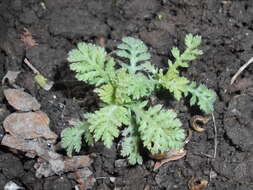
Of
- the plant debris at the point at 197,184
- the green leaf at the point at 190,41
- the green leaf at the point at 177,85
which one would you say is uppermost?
the green leaf at the point at 190,41

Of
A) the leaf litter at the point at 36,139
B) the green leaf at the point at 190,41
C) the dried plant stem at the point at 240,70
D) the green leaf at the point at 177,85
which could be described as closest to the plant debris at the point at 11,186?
the leaf litter at the point at 36,139

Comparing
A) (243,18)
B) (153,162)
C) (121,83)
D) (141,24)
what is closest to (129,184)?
(153,162)

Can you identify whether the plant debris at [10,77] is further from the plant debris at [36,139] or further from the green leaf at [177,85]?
the green leaf at [177,85]

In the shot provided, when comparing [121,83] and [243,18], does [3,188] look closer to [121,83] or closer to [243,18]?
[121,83]

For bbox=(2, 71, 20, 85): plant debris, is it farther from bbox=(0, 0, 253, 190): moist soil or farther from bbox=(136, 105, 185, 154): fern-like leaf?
bbox=(136, 105, 185, 154): fern-like leaf

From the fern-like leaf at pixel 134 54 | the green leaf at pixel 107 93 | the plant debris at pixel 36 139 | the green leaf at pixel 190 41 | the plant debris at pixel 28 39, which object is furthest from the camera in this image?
the plant debris at pixel 28 39

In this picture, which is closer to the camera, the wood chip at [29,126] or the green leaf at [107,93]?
the green leaf at [107,93]

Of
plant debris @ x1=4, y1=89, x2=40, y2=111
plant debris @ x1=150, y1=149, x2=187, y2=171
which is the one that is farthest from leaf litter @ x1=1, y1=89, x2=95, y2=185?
plant debris @ x1=150, y1=149, x2=187, y2=171
